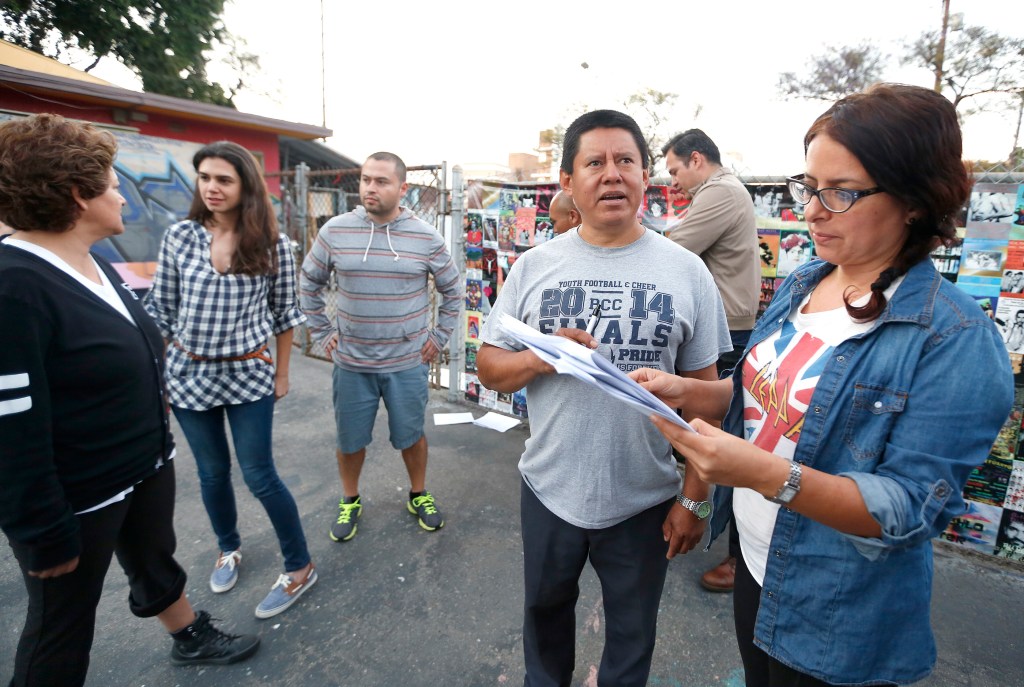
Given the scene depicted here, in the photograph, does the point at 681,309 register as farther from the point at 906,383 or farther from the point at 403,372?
the point at 403,372

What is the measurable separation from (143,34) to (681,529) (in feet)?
52.0

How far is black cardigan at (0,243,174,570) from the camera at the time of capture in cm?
148

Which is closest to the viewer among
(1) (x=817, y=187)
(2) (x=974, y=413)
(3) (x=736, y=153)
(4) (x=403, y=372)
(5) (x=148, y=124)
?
(2) (x=974, y=413)

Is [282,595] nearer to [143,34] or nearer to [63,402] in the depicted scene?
[63,402]

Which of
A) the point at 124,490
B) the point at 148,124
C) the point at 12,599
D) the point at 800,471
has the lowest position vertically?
the point at 12,599

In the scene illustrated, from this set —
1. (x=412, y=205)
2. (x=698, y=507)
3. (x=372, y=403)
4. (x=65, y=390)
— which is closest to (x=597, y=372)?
(x=698, y=507)

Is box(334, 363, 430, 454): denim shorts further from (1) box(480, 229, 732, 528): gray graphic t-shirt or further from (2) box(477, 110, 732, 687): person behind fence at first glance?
(1) box(480, 229, 732, 528): gray graphic t-shirt

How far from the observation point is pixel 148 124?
894 cm

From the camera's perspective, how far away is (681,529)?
5.37 ft

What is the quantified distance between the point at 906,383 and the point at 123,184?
1040 cm

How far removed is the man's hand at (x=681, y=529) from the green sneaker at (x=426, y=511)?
Answer: 199cm

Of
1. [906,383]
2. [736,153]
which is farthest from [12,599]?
[736,153]

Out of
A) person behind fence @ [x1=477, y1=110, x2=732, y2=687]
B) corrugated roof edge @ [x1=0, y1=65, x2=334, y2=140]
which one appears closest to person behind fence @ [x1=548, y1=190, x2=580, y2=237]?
person behind fence @ [x1=477, y1=110, x2=732, y2=687]

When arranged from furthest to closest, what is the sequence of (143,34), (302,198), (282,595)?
1. (143,34)
2. (302,198)
3. (282,595)
